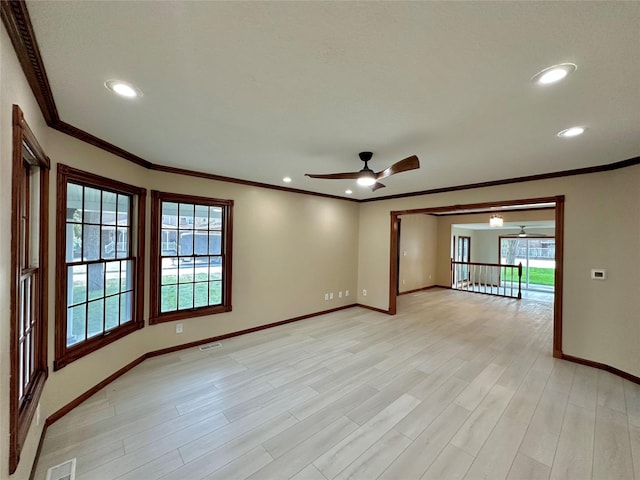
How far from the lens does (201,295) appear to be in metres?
3.99

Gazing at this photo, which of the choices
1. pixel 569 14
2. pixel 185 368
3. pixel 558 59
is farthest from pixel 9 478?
pixel 558 59

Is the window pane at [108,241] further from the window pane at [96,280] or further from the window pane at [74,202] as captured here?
the window pane at [74,202]

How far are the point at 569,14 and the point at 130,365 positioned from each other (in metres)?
4.57

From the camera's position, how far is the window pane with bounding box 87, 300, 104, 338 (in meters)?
2.72

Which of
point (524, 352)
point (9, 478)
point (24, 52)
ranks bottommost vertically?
point (524, 352)

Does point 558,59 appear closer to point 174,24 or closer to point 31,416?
point 174,24

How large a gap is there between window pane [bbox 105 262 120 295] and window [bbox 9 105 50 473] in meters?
0.76

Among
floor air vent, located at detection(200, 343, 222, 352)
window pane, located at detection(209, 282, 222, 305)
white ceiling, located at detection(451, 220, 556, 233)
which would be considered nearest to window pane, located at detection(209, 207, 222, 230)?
window pane, located at detection(209, 282, 222, 305)

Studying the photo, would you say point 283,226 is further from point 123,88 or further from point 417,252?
point 417,252

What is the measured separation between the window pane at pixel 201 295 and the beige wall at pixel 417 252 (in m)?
5.48

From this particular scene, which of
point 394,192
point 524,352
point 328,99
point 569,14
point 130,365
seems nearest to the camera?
point 569,14

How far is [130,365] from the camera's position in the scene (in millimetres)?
3143

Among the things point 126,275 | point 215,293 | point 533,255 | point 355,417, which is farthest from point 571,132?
point 533,255

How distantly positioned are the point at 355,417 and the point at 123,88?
121 inches
